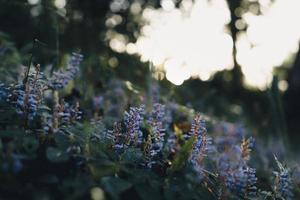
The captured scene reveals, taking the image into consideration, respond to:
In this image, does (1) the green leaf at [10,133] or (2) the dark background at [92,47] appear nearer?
(1) the green leaf at [10,133]

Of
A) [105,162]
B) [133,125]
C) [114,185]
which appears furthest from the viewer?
[133,125]

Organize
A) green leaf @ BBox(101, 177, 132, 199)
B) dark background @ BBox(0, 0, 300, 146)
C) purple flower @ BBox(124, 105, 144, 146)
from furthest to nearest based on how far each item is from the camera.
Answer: dark background @ BBox(0, 0, 300, 146) < purple flower @ BBox(124, 105, 144, 146) < green leaf @ BBox(101, 177, 132, 199)

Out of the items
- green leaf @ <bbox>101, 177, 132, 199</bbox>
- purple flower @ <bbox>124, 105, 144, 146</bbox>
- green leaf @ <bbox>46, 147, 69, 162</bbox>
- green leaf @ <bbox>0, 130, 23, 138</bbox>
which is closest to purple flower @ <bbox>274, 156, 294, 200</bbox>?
purple flower @ <bbox>124, 105, 144, 146</bbox>

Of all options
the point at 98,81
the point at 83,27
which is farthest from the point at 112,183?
the point at 83,27

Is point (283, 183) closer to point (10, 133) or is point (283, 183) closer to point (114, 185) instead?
point (114, 185)

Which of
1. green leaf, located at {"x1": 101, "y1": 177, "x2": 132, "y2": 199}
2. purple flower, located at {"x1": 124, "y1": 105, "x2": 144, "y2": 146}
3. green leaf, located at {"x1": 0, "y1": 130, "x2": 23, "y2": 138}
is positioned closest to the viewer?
green leaf, located at {"x1": 101, "y1": 177, "x2": 132, "y2": 199}

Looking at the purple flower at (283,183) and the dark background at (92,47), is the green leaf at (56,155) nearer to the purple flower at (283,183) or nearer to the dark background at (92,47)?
the purple flower at (283,183)

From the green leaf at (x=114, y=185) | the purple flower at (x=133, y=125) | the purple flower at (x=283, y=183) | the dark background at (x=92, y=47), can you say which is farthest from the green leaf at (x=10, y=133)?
the dark background at (x=92, y=47)

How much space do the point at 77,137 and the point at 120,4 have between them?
22.5 ft

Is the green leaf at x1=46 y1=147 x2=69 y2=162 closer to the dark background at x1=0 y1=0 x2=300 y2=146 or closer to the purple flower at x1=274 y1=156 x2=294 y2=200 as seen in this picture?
the purple flower at x1=274 y1=156 x2=294 y2=200

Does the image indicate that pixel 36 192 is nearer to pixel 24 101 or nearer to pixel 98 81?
pixel 24 101

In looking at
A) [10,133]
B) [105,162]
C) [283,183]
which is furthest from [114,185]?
[283,183]

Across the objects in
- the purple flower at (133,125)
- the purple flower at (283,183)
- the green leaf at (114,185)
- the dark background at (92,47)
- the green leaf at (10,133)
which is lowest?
the green leaf at (114,185)

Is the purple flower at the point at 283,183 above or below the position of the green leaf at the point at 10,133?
below
